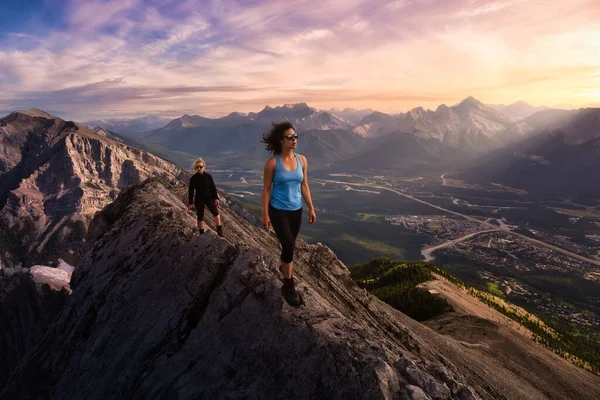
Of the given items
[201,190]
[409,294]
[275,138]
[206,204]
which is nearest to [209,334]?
[275,138]

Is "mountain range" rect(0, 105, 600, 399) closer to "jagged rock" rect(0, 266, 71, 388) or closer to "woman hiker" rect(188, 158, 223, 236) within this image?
"woman hiker" rect(188, 158, 223, 236)

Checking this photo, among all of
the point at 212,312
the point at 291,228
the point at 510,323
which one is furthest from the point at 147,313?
the point at 510,323

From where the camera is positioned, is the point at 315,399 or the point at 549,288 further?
the point at 549,288

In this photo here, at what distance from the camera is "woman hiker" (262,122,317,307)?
1213 cm

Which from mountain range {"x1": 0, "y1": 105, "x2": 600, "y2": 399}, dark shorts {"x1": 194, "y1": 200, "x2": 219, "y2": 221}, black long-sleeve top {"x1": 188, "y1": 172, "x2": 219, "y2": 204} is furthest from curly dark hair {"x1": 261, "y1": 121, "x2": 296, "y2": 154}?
dark shorts {"x1": 194, "y1": 200, "x2": 219, "y2": 221}

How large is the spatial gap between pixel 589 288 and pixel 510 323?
191 meters

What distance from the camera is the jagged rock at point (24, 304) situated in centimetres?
6028

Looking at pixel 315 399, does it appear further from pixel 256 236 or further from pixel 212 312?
pixel 256 236

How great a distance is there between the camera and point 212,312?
577 inches

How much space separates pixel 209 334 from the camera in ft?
45.8

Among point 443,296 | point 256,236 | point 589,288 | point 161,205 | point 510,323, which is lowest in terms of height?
point 589,288

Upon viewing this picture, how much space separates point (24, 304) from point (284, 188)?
89.3 m

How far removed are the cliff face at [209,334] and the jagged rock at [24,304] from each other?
46596 mm

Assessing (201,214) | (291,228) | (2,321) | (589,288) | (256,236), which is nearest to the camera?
(291,228)
